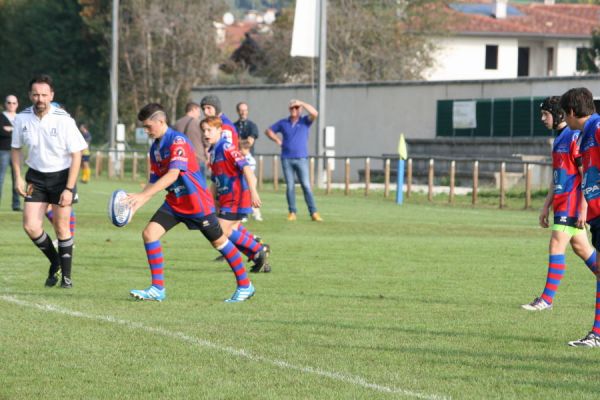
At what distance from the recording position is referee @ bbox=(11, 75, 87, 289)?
40.1 feet

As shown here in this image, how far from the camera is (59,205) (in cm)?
1226

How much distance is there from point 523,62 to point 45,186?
244ft

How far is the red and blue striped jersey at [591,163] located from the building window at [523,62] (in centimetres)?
7507

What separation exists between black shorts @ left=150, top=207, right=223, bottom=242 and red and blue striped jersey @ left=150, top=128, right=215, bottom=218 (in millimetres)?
44

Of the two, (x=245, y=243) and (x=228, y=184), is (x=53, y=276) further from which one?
→ (x=228, y=184)

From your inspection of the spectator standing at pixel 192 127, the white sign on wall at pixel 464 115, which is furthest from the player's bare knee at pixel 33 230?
the white sign on wall at pixel 464 115

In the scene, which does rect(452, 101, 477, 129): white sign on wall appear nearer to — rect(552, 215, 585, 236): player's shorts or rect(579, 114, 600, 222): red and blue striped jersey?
rect(552, 215, 585, 236): player's shorts

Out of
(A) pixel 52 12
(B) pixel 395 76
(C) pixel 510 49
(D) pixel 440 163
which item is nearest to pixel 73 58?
(A) pixel 52 12

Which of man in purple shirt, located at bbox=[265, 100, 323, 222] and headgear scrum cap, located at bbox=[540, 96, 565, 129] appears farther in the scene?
man in purple shirt, located at bbox=[265, 100, 323, 222]

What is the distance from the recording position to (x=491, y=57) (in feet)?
270

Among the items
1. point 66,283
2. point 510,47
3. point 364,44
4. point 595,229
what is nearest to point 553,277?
point 595,229

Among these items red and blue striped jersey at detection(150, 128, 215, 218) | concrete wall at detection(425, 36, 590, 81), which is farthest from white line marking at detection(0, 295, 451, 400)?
concrete wall at detection(425, 36, 590, 81)

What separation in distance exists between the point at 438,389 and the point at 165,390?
154 centimetres

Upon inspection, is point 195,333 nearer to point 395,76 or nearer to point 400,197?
point 400,197
